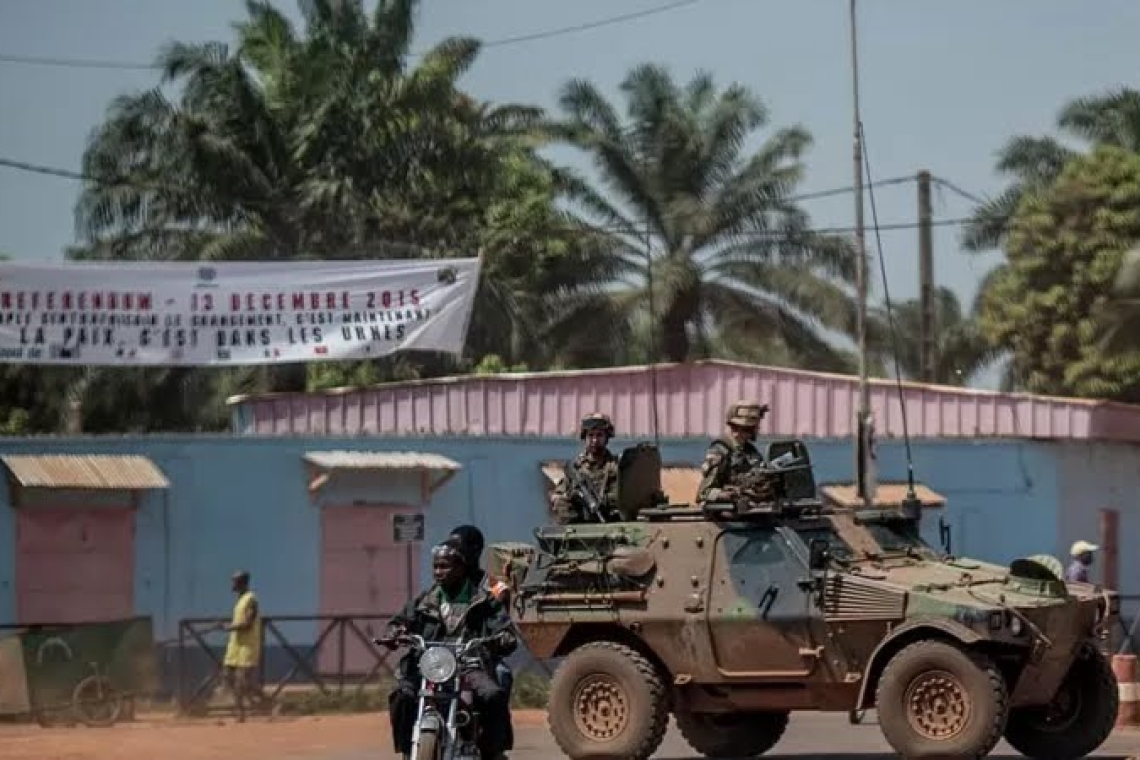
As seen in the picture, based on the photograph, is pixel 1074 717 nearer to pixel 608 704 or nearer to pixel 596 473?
pixel 608 704

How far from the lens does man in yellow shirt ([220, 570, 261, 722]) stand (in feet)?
75.9

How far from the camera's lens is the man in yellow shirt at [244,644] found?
75.9ft

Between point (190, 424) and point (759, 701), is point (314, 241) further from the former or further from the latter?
point (759, 701)

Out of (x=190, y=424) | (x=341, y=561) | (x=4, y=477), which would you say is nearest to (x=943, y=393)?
(x=341, y=561)

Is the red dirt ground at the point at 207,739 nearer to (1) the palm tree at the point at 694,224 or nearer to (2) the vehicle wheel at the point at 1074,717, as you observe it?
(2) the vehicle wheel at the point at 1074,717

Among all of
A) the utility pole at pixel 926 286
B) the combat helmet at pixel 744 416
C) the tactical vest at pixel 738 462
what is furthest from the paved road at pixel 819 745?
the utility pole at pixel 926 286

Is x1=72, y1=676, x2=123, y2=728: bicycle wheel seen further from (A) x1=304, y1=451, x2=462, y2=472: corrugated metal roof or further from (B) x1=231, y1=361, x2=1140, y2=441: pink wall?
(B) x1=231, y1=361, x2=1140, y2=441: pink wall

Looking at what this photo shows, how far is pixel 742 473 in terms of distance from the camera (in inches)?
637

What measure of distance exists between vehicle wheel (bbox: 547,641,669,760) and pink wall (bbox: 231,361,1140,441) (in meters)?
15.3

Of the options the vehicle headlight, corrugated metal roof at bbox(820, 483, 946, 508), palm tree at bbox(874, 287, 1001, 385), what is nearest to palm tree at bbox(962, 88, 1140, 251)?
palm tree at bbox(874, 287, 1001, 385)

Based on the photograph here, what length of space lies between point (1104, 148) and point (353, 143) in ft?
41.3

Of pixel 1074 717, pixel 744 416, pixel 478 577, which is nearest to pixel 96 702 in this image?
pixel 744 416

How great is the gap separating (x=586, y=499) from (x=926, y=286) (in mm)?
23120

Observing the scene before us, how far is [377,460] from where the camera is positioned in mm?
27219
